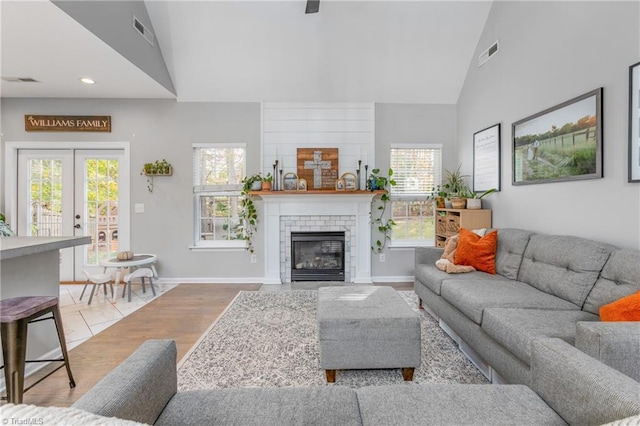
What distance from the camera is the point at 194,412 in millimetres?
1102

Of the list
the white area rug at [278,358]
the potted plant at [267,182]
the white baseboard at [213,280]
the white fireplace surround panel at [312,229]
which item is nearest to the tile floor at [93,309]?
the white baseboard at [213,280]

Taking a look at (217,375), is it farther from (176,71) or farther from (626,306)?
(176,71)

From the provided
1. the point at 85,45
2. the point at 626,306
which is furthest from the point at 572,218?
the point at 85,45

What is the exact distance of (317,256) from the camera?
15.4 feet

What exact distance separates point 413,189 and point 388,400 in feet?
13.0

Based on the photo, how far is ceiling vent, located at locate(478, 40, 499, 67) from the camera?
3.66 meters

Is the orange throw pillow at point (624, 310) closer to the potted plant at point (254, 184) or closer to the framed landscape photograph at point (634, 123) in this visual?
the framed landscape photograph at point (634, 123)

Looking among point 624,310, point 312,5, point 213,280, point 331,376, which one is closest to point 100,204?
point 213,280

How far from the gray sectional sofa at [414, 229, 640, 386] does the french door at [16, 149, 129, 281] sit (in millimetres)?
4685

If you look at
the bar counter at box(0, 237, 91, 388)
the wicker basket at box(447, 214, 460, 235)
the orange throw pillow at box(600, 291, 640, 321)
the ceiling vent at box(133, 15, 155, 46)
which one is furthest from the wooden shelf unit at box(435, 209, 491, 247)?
the ceiling vent at box(133, 15, 155, 46)

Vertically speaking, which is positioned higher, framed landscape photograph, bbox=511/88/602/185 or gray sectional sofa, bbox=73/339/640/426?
framed landscape photograph, bbox=511/88/602/185

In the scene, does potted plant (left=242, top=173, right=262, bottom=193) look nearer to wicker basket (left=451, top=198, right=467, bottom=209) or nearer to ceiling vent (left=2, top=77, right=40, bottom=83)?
wicker basket (left=451, top=198, right=467, bottom=209)

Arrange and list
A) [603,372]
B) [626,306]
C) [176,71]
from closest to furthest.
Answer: [603,372], [626,306], [176,71]

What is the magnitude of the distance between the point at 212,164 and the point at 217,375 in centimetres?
334
